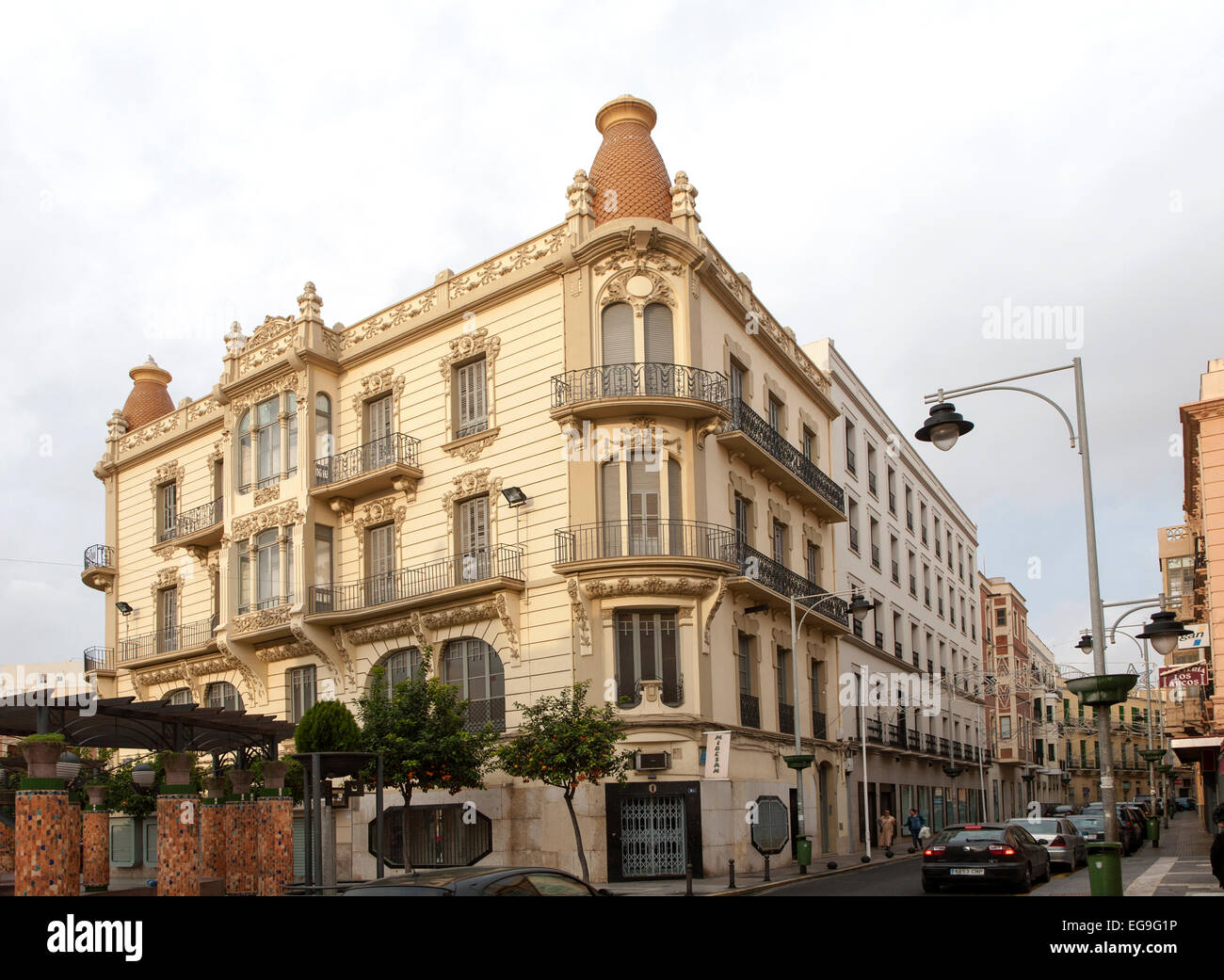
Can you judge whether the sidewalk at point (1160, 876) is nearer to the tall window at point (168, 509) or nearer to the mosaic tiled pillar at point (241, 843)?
the mosaic tiled pillar at point (241, 843)

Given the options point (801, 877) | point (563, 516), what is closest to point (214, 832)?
point (563, 516)

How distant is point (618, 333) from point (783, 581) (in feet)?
29.9

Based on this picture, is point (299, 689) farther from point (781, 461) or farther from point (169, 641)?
point (781, 461)

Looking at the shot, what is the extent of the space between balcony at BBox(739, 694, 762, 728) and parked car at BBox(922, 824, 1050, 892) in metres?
9.12

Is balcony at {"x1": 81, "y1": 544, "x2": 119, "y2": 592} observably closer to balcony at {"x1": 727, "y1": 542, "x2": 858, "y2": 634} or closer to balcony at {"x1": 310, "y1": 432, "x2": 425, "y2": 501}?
balcony at {"x1": 310, "y1": 432, "x2": 425, "y2": 501}

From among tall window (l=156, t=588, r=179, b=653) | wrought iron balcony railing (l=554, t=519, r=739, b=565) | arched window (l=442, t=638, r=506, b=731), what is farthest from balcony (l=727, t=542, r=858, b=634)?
tall window (l=156, t=588, r=179, b=653)

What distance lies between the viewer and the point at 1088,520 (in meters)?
16.2

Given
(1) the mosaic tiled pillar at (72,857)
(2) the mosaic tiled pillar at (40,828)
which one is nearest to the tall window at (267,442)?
(1) the mosaic tiled pillar at (72,857)

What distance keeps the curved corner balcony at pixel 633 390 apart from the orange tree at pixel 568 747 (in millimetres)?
7088

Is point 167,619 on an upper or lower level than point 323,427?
lower

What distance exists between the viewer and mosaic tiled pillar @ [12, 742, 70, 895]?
17.3 meters

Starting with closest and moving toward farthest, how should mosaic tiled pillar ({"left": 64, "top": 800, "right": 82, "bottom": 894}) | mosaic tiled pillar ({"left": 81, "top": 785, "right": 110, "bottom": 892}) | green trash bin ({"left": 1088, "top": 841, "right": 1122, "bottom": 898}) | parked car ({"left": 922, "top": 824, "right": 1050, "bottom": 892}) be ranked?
green trash bin ({"left": 1088, "top": 841, "right": 1122, "bottom": 898}) → mosaic tiled pillar ({"left": 64, "top": 800, "right": 82, "bottom": 894}) → parked car ({"left": 922, "top": 824, "right": 1050, "bottom": 892}) → mosaic tiled pillar ({"left": 81, "top": 785, "right": 110, "bottom": 892})
